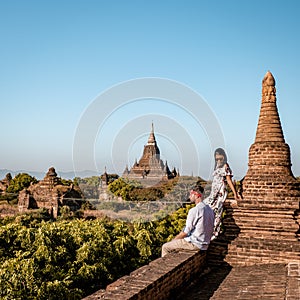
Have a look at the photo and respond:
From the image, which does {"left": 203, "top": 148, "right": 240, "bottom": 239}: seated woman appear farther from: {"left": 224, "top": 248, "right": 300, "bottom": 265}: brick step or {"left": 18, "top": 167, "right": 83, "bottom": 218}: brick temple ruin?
{"left": 18, "top": 167, "right": 83, "bottom": 218}: brick temple ruin

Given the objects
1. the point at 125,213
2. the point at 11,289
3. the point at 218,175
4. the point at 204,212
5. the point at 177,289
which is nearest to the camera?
the point at 177,289

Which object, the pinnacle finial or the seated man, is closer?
the seated man

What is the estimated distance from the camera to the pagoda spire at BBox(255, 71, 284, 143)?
32.7ft

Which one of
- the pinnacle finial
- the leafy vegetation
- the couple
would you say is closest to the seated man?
the couple

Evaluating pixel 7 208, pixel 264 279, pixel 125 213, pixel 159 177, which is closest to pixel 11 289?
pixel 264 279

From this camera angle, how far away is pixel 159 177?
257ft

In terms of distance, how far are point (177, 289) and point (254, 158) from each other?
14.6 feet

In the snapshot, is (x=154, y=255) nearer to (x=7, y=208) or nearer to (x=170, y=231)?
(x=170, y=231)

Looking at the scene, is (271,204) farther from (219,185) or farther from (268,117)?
(268,117)

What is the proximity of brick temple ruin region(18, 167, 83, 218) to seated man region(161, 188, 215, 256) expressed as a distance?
41.6 meters

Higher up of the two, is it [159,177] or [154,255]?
[159,177]

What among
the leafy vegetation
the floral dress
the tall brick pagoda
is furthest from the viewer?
the leafy vegetation

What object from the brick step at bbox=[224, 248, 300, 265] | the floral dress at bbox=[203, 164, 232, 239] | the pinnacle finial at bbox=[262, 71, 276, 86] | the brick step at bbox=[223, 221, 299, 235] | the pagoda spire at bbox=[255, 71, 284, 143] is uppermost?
A: the pinnacle finial at bbox=[262, 71, 276, 86]

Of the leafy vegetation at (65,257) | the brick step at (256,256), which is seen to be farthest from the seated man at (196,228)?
the leafy vegetation at (65,257)
